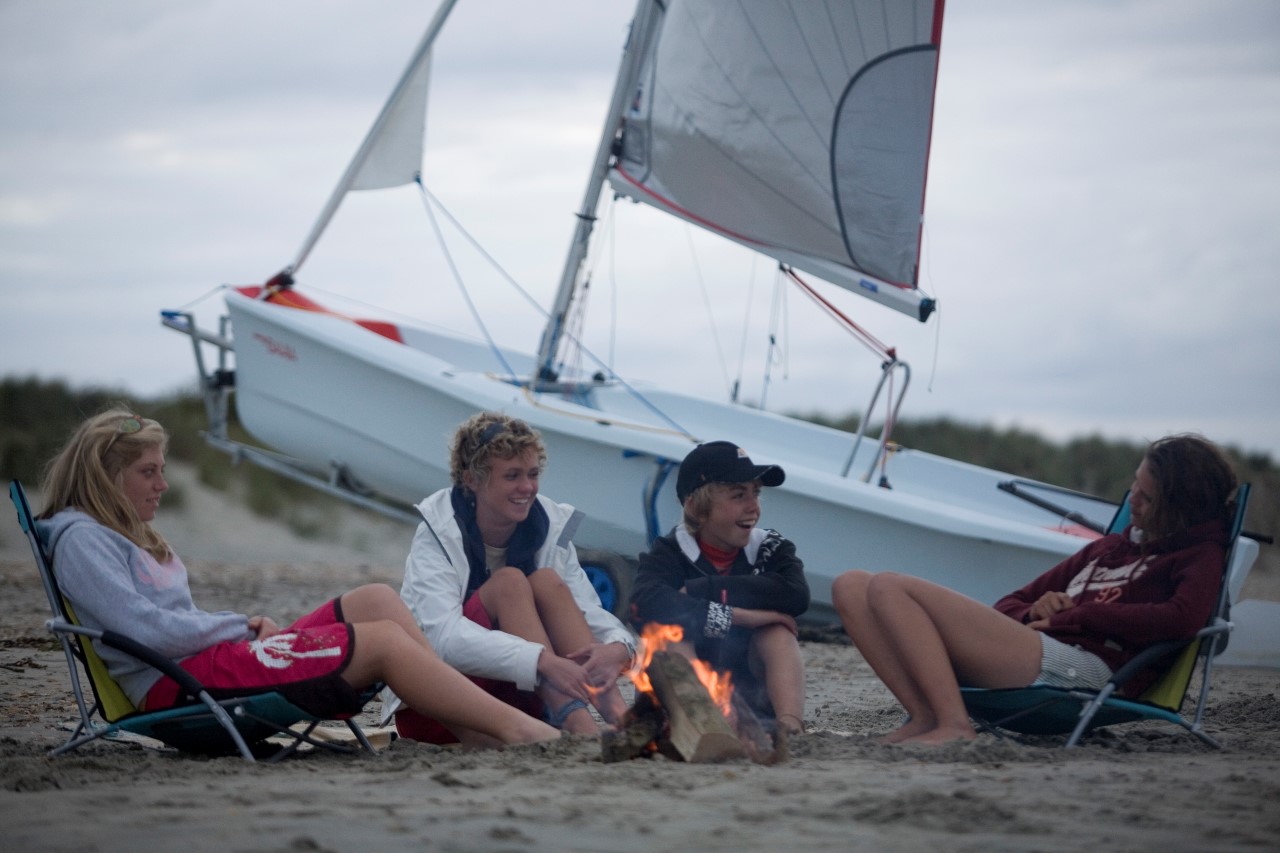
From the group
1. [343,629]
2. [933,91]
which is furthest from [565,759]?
[933,91]

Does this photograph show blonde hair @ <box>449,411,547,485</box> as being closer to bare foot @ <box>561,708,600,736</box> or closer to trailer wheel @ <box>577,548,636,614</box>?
bare foot @ <box>561,708,600,736</box>

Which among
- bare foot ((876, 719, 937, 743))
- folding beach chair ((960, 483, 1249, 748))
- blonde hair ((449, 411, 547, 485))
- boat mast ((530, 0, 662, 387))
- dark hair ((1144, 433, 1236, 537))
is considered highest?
boat mast ((530, 0, 662, 387))

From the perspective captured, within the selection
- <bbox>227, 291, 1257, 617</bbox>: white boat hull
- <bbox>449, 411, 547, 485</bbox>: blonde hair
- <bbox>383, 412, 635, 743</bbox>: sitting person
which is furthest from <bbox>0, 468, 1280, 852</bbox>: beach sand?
<bbox>227, 291, 1257, 617</bbox>: white boat hull

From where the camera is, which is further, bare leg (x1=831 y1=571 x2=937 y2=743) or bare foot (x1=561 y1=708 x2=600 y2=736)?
bare leg (x1=831 y1=571 x2=937 y2=743)

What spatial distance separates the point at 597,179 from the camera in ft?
25.7

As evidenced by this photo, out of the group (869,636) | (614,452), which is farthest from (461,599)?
(614,452)

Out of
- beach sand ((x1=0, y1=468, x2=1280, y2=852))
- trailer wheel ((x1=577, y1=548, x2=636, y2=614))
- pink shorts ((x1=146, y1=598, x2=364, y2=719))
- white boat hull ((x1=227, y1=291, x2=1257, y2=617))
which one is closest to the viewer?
beach sand ((x1=0, y1=468, x2=1280, y2=852))

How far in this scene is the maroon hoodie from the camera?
3.67 metres

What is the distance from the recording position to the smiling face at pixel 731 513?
4.09 meters

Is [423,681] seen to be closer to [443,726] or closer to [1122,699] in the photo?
[443,726]

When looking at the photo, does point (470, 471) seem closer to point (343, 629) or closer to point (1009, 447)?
point (343, 629)

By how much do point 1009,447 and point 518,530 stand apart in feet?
49.4

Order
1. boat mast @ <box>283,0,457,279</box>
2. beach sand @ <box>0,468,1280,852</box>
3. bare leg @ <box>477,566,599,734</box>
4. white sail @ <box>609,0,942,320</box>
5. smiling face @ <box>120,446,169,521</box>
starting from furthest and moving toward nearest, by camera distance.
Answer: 1. boat mast @ <box>283,0,457,279</box>
2. white sail @ <box>609,0,942,320</box>
3. bare leg @ <box>477,566,599,734</box>
4. smiling face @ <box>120,446,169,521</box>
5. beach sand @ <box>0,468,1280,852</box>

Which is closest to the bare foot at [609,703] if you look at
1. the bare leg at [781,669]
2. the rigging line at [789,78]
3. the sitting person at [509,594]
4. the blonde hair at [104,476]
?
the sitting person at [509,594]
